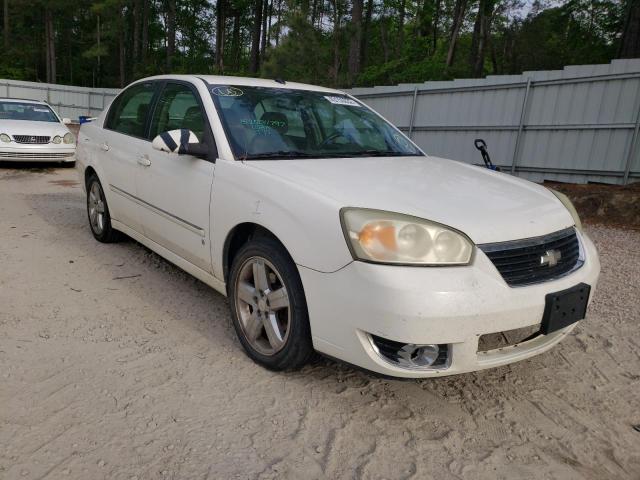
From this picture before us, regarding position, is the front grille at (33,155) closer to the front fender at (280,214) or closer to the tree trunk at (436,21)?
the front fender at (280,214)

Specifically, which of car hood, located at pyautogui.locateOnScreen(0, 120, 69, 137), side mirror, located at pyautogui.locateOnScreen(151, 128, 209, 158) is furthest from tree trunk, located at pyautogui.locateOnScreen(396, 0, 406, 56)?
side mirror, located at pyautogui.locateOnScreen(151, 128, 209, 158)

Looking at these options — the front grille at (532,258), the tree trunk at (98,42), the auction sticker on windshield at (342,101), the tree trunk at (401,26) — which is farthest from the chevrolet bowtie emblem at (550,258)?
the tree trunk at (98,42)

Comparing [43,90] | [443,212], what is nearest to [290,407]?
[443,212]

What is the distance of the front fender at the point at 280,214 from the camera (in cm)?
219

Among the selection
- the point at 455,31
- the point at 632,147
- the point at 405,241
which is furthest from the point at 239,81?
the point at 455,31

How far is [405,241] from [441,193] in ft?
1.64

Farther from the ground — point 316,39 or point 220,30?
point 220,30

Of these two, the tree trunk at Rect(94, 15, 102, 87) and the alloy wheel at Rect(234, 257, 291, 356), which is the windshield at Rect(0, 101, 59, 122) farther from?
the tree trunk at Rect(94, 15, 102, 87)

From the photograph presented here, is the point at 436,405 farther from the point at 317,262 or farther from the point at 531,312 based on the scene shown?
the point at 317,262

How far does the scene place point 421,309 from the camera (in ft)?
6.56

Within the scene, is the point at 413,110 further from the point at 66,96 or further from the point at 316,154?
the point at 66,96

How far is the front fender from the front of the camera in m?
2.19

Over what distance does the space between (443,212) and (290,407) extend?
1.16 m

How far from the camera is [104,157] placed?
447cm
